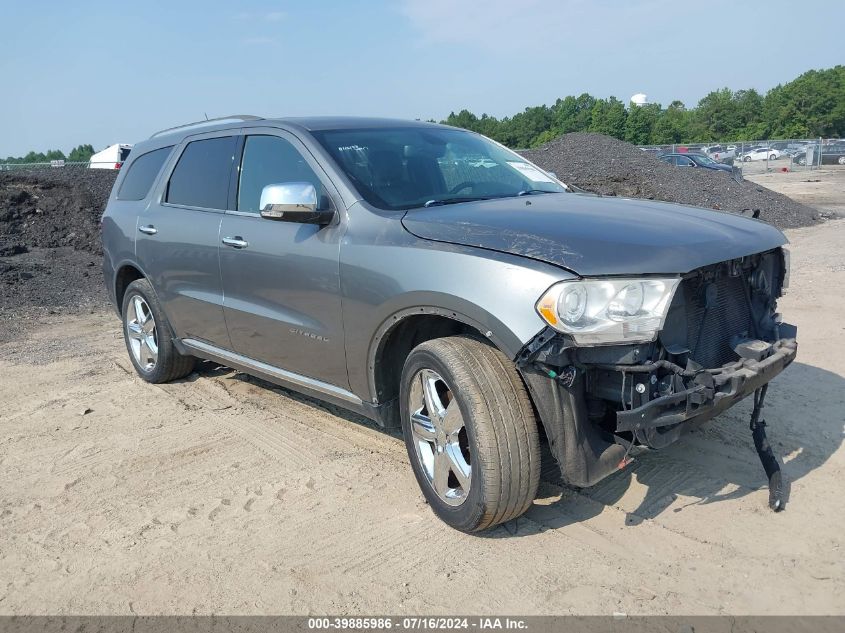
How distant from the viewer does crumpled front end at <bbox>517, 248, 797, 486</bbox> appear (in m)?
2.94

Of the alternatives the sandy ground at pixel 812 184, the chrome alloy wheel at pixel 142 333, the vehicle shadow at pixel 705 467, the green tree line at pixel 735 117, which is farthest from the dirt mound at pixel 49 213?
the green tree line at pixel 735 117

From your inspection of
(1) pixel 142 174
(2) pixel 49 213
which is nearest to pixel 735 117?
(2) pixel 49 213

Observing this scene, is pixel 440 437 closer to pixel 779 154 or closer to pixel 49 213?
pixel 49 213

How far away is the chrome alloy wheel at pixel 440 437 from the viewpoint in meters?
3.39

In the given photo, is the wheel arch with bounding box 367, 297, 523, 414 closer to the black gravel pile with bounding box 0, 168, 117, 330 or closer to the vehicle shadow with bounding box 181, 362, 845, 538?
the vehicle shadow with bounding box 181, 362, 845, 538

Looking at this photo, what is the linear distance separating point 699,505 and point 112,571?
2733 mm

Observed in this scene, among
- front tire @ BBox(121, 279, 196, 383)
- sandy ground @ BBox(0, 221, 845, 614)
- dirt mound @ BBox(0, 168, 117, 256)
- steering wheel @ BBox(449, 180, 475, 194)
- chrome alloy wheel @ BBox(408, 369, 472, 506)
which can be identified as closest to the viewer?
sandy ground @ BBox(0, 221, 845, 614)

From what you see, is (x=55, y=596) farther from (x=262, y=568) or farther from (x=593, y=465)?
(x=593, y=465)

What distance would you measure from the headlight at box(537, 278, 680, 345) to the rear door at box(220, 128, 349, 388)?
52.5 inches

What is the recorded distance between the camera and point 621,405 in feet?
10.2

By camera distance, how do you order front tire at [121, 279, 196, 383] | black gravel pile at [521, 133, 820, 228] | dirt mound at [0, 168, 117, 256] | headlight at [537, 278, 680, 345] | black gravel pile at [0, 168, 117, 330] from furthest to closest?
black gravel pile at [521, 133, 820, 228], dirt mound at [0, 168, 117, 256], black gravel pile at [0, 168, 117, 330], front tire at [121, 279, 196, 383], headlight at [537, 278, 680, 345]

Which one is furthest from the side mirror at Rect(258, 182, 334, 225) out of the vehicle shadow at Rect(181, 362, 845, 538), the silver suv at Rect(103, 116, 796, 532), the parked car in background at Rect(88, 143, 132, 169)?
the parked car in background at Rect(88, 143, 132, 169)

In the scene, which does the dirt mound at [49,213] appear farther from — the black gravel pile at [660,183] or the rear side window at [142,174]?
the black gravel pile at [660,183]

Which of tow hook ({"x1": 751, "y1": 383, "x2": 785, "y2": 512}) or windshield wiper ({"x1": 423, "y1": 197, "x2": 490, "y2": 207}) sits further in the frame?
windshield wiper ({"x1": 423, "y1": 197, "x2": 490, "y2": 207})
